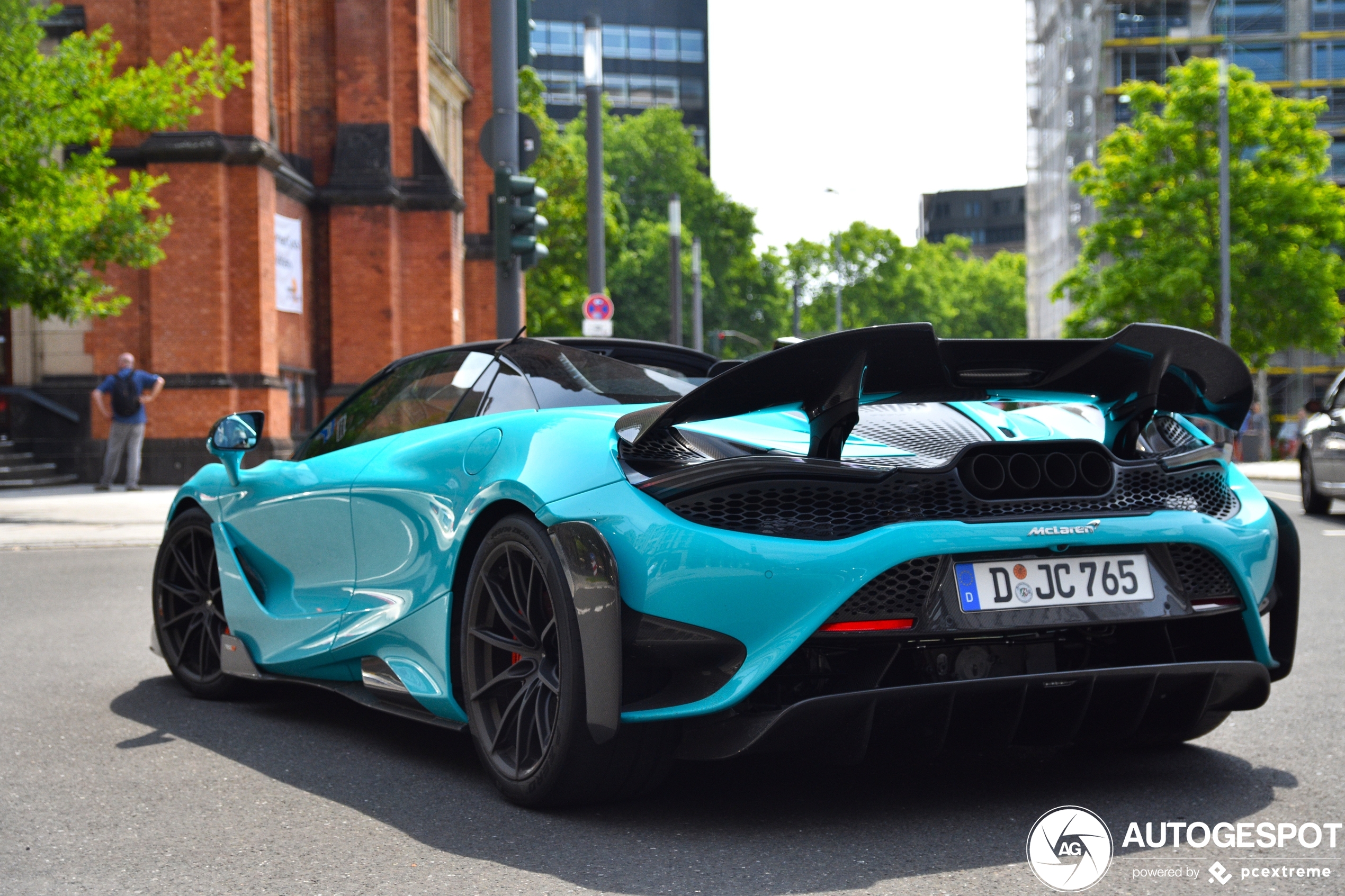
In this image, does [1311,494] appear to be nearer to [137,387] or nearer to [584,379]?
[584,379]

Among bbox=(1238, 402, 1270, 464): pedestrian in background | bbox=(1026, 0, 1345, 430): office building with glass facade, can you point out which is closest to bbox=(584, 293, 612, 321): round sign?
bbox=(1238, 402, 1270, 464): pedestrian in background

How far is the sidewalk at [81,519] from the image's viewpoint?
45.5 feet

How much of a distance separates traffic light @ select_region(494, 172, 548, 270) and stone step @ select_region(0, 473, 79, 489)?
34.5 ft

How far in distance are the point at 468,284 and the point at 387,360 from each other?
8.07m

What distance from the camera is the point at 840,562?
11.1ft

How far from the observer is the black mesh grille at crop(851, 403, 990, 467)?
3643 millimetres

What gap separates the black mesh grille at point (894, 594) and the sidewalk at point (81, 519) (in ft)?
28.5

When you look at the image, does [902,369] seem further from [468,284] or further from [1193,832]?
[468,284]

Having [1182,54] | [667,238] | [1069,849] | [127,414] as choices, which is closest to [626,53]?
[1182,54]

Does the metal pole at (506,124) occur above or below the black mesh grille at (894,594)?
above

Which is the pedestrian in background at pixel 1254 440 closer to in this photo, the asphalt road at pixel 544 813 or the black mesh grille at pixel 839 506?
the asphalt road at pixel 544 813

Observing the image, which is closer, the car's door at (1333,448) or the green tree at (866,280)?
the car's door at (1333,448)

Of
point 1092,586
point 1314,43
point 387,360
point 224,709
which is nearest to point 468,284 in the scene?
point 387,360

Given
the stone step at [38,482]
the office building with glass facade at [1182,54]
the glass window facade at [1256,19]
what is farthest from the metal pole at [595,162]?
the glass window facade at [1256,19]
